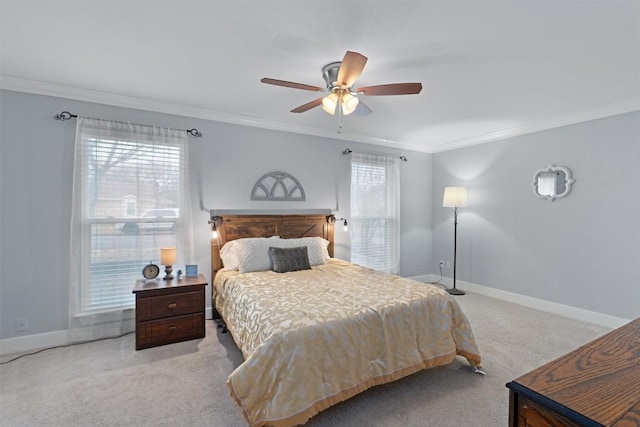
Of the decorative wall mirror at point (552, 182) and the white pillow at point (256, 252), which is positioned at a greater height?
the decorative wall mirror at point (552, 182)

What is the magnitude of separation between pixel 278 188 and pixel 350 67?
2.42 metres

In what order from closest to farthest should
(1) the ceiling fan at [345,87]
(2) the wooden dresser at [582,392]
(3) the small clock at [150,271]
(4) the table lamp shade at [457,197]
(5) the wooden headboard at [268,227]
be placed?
1. (2) the wooden dresser at [582,392]
2. (1) the ceiling fan at [345,87]
3. (3) the small clock at [150,271]
4. (5) the wooden headboard at [268,227]
5. (4) the table lamp shade at [457,197]

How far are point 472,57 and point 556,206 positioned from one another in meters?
2.77

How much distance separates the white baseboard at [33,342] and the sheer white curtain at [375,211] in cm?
365

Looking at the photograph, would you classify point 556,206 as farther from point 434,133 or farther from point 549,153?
point 434,133

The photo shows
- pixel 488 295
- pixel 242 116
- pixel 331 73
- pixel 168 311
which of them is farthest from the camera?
pixel 488 295

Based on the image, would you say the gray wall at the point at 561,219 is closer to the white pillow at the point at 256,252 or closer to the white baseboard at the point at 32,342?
the white pillow at the point at 256,252

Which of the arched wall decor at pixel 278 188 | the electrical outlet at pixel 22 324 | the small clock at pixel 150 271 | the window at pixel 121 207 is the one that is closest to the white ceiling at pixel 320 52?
the window at pixel 121 207

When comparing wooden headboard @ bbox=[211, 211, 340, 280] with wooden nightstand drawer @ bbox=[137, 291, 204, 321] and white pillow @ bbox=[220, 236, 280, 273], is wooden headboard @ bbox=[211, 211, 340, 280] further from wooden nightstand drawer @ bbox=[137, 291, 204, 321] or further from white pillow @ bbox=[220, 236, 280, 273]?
wooden nightstand drawer @ bbox=[137, 291, 204, 321]

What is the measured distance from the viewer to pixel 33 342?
292 cm

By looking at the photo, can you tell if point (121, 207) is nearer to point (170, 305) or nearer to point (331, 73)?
point (170, 305)

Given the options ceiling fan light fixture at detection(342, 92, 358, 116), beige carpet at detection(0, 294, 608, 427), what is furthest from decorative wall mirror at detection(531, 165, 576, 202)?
ceiling fan light fixture at detection(342, 92, 358, 116)

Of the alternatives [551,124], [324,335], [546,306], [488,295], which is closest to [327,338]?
[324,335]

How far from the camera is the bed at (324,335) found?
1.78m
